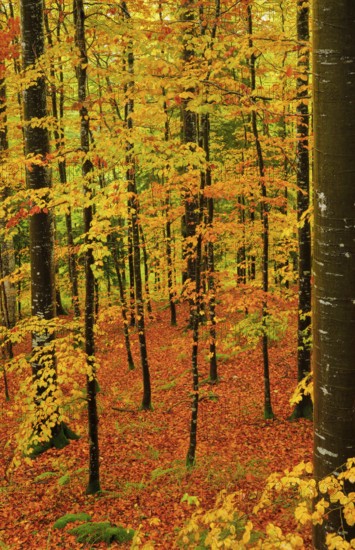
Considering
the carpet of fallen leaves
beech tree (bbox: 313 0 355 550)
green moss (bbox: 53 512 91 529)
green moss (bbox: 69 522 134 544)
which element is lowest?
the carpet of fallen leaves

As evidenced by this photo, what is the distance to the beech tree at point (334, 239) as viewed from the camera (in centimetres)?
283

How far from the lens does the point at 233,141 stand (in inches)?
835

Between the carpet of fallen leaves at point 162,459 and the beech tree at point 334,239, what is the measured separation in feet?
8.39

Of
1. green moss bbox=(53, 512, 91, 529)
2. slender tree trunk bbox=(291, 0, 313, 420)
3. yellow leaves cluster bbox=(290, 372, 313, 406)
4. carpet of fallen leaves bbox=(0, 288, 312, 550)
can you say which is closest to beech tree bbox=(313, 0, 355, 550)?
yellow leaves cluster bbox=(290, 372, 313, 406)

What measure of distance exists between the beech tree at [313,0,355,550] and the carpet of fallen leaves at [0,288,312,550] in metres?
2.56

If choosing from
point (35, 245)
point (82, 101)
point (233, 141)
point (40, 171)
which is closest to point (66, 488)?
point (35, 245)

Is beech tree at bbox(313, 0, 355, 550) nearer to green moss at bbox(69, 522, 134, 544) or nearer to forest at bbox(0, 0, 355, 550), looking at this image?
forest at bbox(0, 0, 355, 550)

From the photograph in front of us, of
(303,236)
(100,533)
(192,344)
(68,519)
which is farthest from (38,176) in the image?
(100,533)

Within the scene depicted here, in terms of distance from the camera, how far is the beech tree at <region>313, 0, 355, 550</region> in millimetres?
2830

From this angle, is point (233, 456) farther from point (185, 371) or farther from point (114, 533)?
point (185, 371)

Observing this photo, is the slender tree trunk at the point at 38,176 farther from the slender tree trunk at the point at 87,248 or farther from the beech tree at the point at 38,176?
the slender tree trunk at the point at 87,248

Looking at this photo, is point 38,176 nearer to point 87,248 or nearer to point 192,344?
point 87,248

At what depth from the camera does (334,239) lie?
299 centimetres

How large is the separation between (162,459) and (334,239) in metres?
8.22
